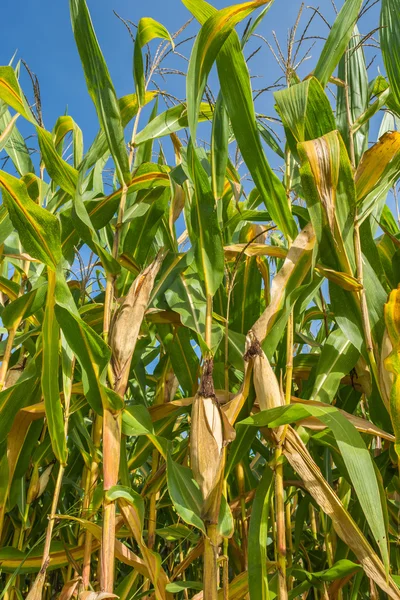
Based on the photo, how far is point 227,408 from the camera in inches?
37.1

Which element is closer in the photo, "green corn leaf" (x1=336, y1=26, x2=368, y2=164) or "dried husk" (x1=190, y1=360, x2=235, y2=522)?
"dried husk" (x1=190, y1=360, x2=235, y2=522)

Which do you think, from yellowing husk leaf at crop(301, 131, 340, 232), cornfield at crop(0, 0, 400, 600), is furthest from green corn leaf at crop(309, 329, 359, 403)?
yellowing husk leaf at crop(301, 131, 340, 232)

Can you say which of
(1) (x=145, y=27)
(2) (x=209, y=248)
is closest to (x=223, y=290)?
(2) (x=209, y=248)

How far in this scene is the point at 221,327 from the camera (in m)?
1.16

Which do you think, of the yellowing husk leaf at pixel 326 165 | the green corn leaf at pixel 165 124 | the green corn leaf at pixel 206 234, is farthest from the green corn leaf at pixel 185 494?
the green corn leaf at pixel 165 124

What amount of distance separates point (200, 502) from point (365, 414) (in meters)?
0.91

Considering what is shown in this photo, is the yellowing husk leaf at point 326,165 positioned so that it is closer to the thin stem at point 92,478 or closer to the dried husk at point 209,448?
the dried husk at point 209,448

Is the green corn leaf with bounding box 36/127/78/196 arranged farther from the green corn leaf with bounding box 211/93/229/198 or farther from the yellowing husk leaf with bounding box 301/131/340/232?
the yellowing husk leaf with bounding box 301/131/340/232

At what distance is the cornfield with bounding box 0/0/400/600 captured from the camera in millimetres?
890

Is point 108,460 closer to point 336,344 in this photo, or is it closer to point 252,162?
point 336,344

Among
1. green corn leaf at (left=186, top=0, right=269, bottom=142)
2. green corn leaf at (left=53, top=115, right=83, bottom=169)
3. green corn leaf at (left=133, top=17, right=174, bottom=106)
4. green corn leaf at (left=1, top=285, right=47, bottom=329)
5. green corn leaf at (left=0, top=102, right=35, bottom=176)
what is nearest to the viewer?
green corn leaf at (left=186, top=0, right=269, bottom=142)

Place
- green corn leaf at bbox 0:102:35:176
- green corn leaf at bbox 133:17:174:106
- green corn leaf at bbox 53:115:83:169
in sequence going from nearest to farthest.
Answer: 1. green corn leaf at bbox 133:17:174:106
2. green corn leaf at bbox 53:115:83:169
3. green corn leaf at bbox 0:102:35:176

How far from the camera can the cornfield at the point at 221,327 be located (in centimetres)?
89

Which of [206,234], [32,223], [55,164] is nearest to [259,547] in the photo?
[206,234]
